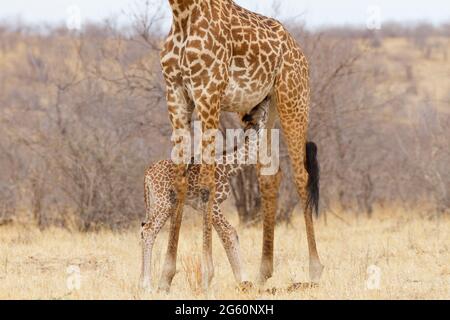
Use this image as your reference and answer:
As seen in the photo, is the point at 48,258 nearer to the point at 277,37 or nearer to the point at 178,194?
the point at 178,194

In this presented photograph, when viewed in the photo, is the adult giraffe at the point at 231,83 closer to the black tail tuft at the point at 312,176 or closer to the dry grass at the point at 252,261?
the black tail tuft at the point at 312,176

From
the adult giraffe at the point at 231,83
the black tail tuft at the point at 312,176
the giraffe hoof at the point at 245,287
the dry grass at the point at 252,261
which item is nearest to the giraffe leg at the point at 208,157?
the adult giraffe at the point at 231,83

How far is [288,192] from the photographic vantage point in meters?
13.8

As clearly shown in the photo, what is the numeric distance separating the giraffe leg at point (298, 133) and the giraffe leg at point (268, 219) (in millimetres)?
262

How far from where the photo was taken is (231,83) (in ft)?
24.2

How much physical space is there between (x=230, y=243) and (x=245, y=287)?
836mm

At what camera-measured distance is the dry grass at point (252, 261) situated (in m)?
7.21

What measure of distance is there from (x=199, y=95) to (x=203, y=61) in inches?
10.9

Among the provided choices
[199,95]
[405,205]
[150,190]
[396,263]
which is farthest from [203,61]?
[405,205]

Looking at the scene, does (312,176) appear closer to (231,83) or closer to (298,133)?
(298,133)

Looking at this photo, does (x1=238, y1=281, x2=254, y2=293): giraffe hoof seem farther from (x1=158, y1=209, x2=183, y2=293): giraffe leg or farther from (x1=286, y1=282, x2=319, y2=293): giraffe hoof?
(x1=158, y1=209, x2=183, y2=293): giraffe leg

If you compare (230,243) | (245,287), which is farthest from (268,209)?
(245,287)

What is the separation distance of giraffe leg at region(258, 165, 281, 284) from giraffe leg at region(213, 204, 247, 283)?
8.2 inches
